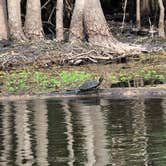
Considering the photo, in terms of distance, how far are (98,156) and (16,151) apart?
136 centimetres

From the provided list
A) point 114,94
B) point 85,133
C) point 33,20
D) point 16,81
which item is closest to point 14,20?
point 33,20

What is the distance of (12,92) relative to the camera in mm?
18812

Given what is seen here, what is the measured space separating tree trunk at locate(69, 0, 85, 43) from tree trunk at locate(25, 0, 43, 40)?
1.82 metres

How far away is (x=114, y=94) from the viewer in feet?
57.0

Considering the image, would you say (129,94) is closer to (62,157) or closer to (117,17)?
(62,157)

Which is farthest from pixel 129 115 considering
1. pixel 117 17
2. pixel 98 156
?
pixel 117 17

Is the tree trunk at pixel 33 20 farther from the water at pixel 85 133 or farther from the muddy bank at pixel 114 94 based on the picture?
the water at pixel 85 133

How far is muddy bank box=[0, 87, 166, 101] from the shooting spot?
17031 millimetres

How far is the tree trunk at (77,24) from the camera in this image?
79.2 ft

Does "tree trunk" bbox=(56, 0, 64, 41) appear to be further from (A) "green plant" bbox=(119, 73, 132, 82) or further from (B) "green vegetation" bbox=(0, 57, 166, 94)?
(A) "green plant" bbox=(119, 73, 132, 82)

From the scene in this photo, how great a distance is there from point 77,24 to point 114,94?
7474 millimetres

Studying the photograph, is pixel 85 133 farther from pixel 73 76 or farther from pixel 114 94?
pixel 73 76

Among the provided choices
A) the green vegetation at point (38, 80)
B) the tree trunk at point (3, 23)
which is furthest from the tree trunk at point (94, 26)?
the tree trunk at point (3, 23)

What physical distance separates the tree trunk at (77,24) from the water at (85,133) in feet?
28.7
